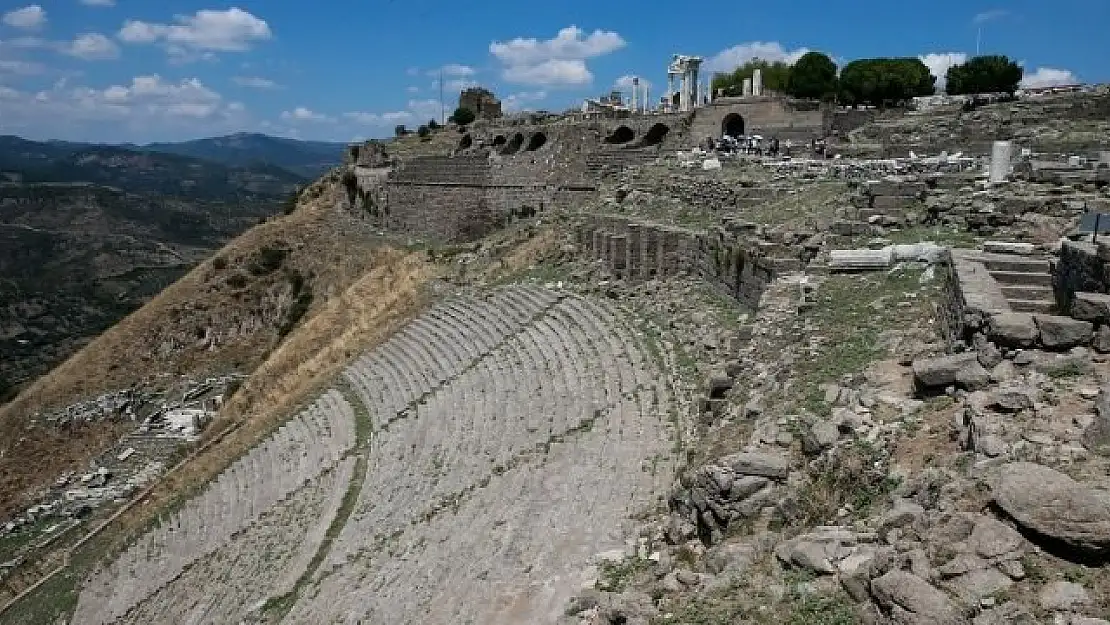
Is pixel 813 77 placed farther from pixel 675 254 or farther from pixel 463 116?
pixel 675 254

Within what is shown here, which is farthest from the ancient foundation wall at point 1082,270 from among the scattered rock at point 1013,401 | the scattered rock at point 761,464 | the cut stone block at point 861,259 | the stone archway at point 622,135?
the stone archway at point 622,135

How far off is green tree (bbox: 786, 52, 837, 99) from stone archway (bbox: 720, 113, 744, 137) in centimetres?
1088

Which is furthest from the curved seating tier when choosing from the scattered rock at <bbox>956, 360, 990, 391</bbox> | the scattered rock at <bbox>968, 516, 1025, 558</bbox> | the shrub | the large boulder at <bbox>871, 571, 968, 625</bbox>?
the shrub

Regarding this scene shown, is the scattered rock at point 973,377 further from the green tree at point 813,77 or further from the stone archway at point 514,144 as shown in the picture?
the green tree at point 813,77

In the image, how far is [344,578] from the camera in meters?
11.5

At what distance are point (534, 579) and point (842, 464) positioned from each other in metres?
3.56

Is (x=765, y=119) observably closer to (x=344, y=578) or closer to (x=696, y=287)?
(x=696, y=287)

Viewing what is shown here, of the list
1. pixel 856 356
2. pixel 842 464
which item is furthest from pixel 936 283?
pixel 842 464

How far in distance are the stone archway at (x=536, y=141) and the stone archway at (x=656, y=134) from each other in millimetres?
5019

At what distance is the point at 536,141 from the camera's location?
113 feet

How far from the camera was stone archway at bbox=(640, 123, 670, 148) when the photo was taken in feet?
98.8

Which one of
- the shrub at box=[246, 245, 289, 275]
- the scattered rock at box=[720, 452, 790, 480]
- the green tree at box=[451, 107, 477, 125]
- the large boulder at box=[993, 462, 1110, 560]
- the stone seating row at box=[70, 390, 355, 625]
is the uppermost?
the green tree at box=[451, 107, 477, 125]

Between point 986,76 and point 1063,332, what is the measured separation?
32.7 m

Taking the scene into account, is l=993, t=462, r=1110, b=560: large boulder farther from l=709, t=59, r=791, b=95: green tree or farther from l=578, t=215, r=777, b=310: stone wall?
l=709, t=59, r=791, b=95: green tree
